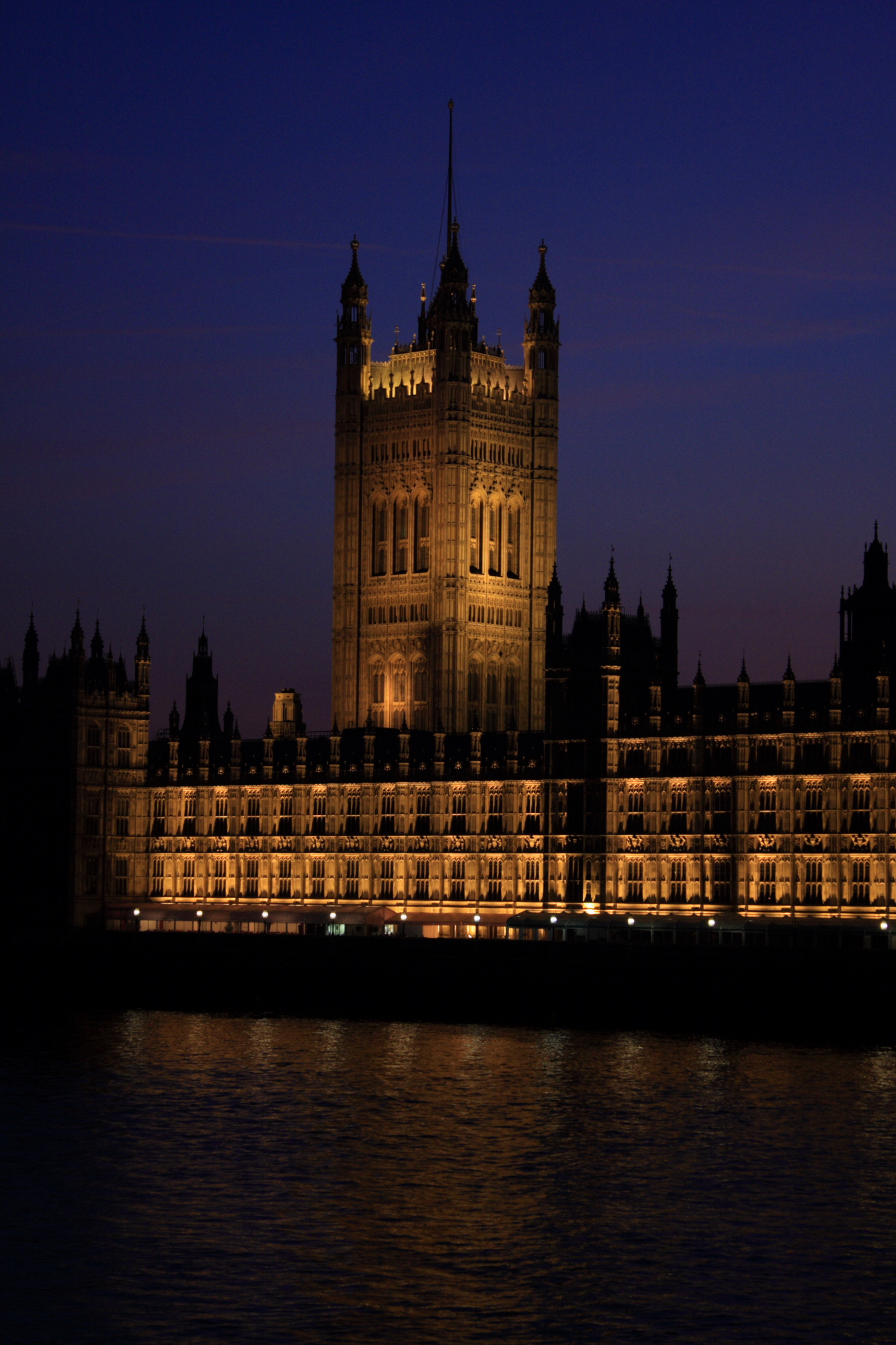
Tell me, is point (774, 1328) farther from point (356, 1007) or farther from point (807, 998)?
point (356, 1007)

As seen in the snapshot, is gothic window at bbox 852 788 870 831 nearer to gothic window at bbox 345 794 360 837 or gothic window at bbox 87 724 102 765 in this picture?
gothic window at bbox 345 794 360 837

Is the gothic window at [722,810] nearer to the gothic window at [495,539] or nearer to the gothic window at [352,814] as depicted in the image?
the gothic window at [352,814]

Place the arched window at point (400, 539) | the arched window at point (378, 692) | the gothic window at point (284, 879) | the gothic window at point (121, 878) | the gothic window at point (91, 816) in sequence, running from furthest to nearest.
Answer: the arched window at point (400, 539)
the arched window at point (378, 692)
the gothic window at point (121, 878)
the gothic window at point (91, 816)
the gothic window at point (284, 879)

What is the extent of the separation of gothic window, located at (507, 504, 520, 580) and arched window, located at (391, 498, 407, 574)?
287 inches

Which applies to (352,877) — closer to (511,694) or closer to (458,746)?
(458,746)

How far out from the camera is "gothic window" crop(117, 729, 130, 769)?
5615 inches

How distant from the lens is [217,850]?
460ft

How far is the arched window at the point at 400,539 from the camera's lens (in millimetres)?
168375

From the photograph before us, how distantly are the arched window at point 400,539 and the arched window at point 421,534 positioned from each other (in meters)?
0.93

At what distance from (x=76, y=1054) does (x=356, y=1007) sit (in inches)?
852

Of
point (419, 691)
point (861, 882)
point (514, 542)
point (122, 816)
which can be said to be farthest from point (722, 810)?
point (514, 542)

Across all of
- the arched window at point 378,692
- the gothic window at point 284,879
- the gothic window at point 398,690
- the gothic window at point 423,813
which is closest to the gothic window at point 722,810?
the gothic window at point 423,813

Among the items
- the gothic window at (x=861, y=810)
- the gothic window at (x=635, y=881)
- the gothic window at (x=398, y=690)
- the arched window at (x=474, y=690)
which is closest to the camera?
the gothic window at (x=861, y=810)

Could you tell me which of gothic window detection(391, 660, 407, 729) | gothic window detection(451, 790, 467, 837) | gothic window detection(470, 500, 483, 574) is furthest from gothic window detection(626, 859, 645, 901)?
gothic window detection(470, 500, 483, 574)
